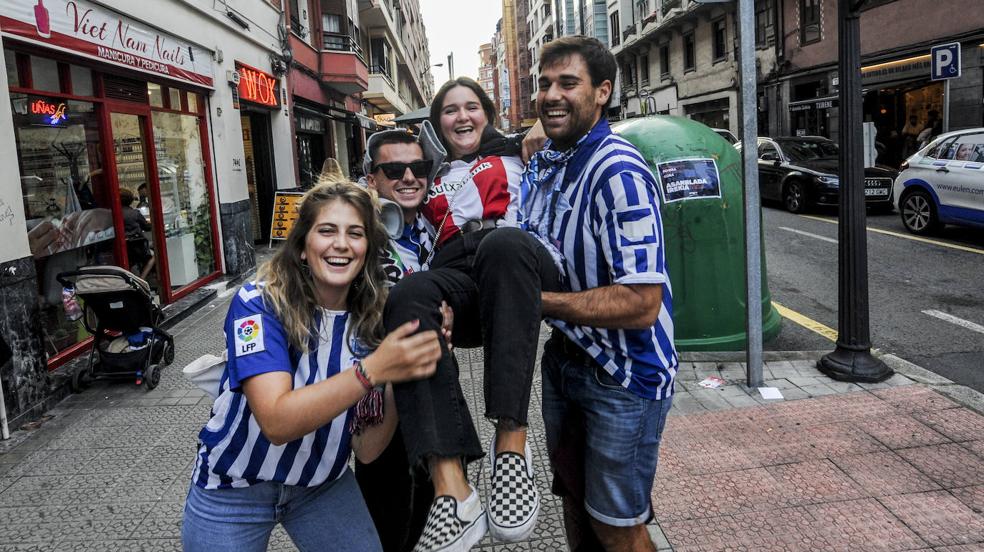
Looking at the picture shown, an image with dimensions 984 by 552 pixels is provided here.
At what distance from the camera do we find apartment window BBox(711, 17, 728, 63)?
1192 inches

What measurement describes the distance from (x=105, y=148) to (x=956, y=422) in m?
8.21

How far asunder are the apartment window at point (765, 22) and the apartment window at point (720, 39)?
7.03 ft

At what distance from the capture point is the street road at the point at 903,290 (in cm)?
633

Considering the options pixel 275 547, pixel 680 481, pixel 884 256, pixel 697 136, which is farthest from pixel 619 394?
pixel 884 256

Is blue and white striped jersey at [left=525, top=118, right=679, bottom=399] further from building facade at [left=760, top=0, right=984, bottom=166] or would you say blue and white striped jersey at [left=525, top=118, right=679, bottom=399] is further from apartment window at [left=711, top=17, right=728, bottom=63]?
apartment window at [left=711, top=17, right=728, bottom=63]


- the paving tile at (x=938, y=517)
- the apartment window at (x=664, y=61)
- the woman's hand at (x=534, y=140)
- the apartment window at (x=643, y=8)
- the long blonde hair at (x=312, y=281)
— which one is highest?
the apartment window at (x=643, y=8)

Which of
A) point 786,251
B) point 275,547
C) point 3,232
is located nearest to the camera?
point 275,547

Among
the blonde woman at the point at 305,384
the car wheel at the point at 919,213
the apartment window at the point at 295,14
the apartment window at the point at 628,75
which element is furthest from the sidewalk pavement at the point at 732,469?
the apartment window at the point at 628,75

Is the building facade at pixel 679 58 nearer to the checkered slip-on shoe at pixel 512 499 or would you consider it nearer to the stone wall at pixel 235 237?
the stone wall at pixel 235 237

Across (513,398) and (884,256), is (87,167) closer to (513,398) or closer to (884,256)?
(513,398)

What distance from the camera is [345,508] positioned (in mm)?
2348

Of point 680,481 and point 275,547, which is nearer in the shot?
point 275,547

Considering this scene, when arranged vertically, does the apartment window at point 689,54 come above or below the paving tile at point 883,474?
above

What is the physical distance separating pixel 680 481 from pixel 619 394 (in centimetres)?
179
